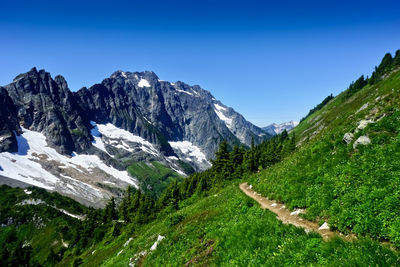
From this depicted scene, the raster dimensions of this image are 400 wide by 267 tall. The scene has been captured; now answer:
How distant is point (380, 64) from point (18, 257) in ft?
728

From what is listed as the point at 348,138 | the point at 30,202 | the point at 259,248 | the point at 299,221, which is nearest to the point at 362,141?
the point at 348,138

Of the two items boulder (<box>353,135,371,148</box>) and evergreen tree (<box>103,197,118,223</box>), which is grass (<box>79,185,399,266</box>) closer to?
boulder (<box>353,135,371,148</box>)

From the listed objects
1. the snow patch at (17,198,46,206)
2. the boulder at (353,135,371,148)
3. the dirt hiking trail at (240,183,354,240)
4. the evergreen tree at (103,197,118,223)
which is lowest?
the evergreen tree at (103,197,118,223)

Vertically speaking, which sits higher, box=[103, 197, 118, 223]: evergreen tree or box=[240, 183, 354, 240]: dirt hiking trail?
box=[240, 183, 354, 240]: dirt hiking trail

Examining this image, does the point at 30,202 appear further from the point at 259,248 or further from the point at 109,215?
the point at 259,248

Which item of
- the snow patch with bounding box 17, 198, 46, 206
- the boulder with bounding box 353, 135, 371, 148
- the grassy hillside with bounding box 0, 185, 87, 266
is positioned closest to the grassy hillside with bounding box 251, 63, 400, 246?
the boulder with bounding box 353, 135, 371, 148

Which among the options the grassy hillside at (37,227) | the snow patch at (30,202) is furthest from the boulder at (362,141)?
the snow patch at (30,202)

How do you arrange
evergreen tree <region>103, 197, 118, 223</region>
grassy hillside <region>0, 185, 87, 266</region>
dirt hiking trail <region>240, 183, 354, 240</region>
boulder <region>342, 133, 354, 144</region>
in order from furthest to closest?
grassy hillside <region>0, 185, 87, 266</region>
evergreen tree <region>103, 197, 118, 223</region>
boulder <region>342, 133, 354, 144</region>
dirt hiking trail <region>240, 183, 354, 240</region>

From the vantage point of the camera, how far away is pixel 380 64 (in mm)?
156875

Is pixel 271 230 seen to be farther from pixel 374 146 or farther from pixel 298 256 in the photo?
pixel 374 146

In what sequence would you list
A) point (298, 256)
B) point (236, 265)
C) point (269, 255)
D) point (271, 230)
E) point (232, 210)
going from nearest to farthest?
1. point (298, 256)
2. point (269, 255)
3. point (236, 265)
4. point (271, 230)
5. point (232, 210)

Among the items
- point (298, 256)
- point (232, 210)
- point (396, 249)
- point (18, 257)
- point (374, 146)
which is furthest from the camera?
point (18, 257)

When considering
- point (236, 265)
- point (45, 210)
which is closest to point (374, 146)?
point (236, 265)

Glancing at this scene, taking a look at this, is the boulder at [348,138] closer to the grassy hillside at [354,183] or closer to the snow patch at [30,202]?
the grassy hillside at [354,183]
